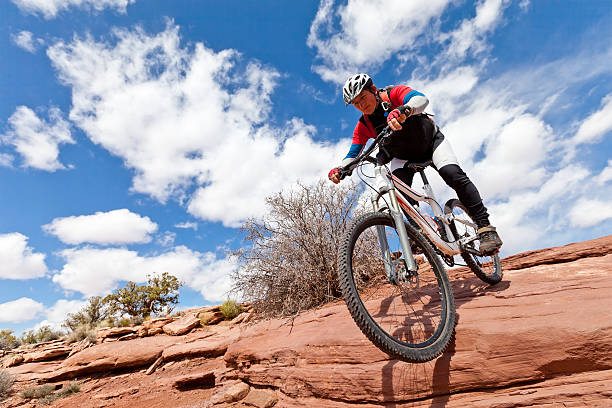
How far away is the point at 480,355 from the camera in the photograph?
301 cm

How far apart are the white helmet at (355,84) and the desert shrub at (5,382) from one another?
15166 mm

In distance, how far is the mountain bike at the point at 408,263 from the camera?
256 cm

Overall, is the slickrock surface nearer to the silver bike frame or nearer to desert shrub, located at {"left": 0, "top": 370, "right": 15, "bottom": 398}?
the silver bike frame

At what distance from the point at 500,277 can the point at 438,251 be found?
5.42 ft

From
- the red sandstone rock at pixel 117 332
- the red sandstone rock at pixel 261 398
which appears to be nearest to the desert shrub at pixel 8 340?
the red sandstone rock at pixel 117 332

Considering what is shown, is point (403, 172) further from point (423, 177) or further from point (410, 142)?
point (410, 142)

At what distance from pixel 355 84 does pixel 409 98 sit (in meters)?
0.61

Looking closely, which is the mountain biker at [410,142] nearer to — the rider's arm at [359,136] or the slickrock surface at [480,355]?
the rider's arm at [359,136]

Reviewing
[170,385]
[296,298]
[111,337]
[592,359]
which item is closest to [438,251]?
[592,359]

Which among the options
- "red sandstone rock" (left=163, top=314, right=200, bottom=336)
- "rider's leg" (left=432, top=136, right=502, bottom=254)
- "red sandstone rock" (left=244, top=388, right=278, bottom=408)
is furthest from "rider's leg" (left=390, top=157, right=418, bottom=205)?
"red sandstone rock" (left=163, top=314, right=200, bottom=336)

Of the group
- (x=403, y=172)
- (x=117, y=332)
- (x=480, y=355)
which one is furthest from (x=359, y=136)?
(x=117, y=332)

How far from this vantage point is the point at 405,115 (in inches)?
123

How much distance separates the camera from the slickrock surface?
2659mm

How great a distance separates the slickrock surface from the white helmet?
2.73 metres
